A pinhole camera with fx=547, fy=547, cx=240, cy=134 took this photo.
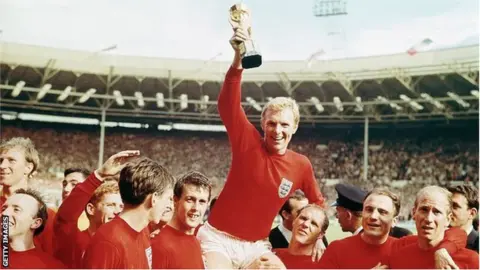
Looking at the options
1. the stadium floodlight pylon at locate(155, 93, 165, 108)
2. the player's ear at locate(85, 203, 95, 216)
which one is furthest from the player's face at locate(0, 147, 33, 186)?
the stadium floodlight pylon at locate(155, 93, 165, 108)

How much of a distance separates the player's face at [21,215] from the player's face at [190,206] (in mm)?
643

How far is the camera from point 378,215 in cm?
266

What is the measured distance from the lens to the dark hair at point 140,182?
214 centimetres

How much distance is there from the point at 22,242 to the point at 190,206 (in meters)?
0.76

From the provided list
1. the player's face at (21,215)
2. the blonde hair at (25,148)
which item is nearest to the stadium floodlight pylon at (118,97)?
the blonde hair at (25,148)

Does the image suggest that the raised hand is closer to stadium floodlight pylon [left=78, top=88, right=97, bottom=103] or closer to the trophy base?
the trophy base

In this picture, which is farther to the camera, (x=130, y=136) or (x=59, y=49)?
(x=130, y=136)

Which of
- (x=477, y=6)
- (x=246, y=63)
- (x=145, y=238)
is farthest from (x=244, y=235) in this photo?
(x=477, y=6)

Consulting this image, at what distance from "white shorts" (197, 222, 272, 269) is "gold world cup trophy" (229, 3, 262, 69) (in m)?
0.89

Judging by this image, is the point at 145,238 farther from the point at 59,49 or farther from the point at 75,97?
the point at 75,97

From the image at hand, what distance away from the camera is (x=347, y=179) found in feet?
59.3

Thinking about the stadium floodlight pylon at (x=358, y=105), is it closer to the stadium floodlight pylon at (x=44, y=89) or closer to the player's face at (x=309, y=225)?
the stadium floodlight pylon at (x=44, y=89)

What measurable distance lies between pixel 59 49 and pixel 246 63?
14311 mm

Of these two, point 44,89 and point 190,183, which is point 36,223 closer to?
point 190,183
